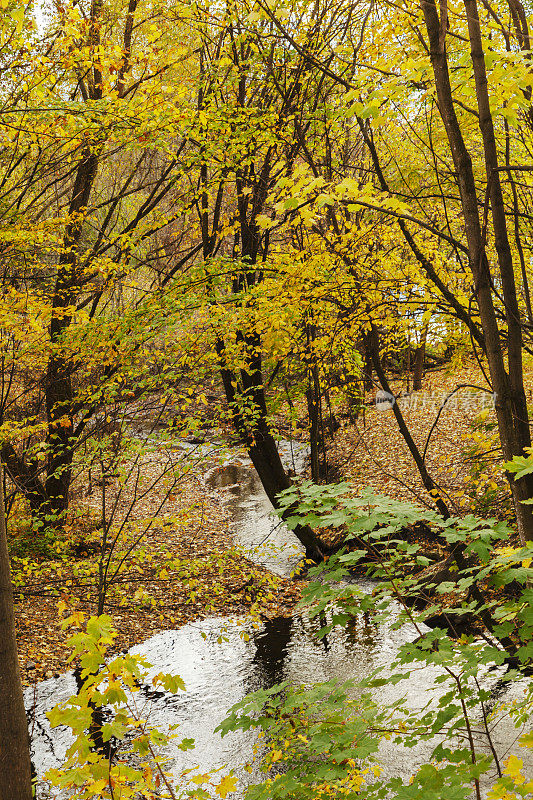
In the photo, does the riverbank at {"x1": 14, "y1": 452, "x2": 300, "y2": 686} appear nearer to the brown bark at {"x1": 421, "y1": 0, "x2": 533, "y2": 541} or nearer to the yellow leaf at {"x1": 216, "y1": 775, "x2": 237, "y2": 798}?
the yellow leaf at {"x1": 216, "y1": 775, "x2": 237, "y2": 798}

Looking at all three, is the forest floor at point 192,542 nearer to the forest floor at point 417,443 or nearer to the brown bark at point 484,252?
the forest floor at point 417,443

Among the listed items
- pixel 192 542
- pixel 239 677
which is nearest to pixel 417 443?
pixel 192 542

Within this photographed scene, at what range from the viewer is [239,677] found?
820 centimetres

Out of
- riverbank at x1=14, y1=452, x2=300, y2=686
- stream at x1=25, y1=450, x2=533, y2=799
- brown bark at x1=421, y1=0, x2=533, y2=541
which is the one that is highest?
brown bark at x1=421, y1=0, x2=533, y2=541

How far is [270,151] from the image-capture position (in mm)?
9336

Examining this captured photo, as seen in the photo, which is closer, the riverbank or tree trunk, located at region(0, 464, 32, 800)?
tree trunk, located at region(0, 464, 32, 800)

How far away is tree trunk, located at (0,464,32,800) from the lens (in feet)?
11.6

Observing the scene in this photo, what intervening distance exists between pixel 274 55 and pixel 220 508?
435 inches

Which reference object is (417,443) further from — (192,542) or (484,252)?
(484,252)

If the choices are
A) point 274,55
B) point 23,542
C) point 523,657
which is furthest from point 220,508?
point 523,657

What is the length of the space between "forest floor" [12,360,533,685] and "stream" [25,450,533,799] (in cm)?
45

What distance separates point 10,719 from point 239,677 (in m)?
5.19

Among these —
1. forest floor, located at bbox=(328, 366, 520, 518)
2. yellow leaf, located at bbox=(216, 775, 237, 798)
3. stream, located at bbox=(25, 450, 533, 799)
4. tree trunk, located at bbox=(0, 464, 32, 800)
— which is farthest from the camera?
forest floor, located at bbox=(328, 366, 520, 518)

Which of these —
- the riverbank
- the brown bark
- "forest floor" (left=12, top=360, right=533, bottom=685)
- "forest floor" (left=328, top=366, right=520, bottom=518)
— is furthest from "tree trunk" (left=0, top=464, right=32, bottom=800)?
"forest floor" (left=328, top=366, right=520, bottom=518)
